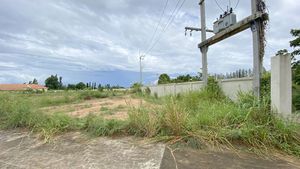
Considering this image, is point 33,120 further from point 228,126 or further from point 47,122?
point 228,126

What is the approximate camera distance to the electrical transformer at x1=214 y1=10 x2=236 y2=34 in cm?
779

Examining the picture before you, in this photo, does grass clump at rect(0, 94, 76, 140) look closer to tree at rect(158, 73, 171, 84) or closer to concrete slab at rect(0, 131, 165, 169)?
concrete slab at rect(0, 131, 165, 169)

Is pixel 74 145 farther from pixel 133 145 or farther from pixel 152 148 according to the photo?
pixel 152 148

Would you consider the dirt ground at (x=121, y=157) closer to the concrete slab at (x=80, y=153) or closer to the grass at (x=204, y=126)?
the concrete slab at (x=80, y=153)

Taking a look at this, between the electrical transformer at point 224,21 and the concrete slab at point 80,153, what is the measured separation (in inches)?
220

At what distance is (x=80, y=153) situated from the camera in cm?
360

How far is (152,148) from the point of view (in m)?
3.69

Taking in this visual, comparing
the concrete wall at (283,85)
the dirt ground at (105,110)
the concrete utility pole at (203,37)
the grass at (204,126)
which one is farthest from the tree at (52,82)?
the concrete wall at (283,85)

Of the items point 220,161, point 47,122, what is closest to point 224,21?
point 220,161

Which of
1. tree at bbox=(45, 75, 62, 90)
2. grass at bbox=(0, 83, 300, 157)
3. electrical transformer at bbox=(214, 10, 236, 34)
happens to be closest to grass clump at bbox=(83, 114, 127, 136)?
grass at bbox=(0, 83, 300, 157)

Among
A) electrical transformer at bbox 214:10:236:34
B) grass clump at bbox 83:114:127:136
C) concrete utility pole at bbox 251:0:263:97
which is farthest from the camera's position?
electrical transformer at bbox 214:10:236:34

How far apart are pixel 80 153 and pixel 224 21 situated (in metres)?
6.67

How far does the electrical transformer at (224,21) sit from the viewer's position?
7.79 meters

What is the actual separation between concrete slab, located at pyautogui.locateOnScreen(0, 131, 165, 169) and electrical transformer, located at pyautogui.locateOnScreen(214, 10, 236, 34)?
5582mm
